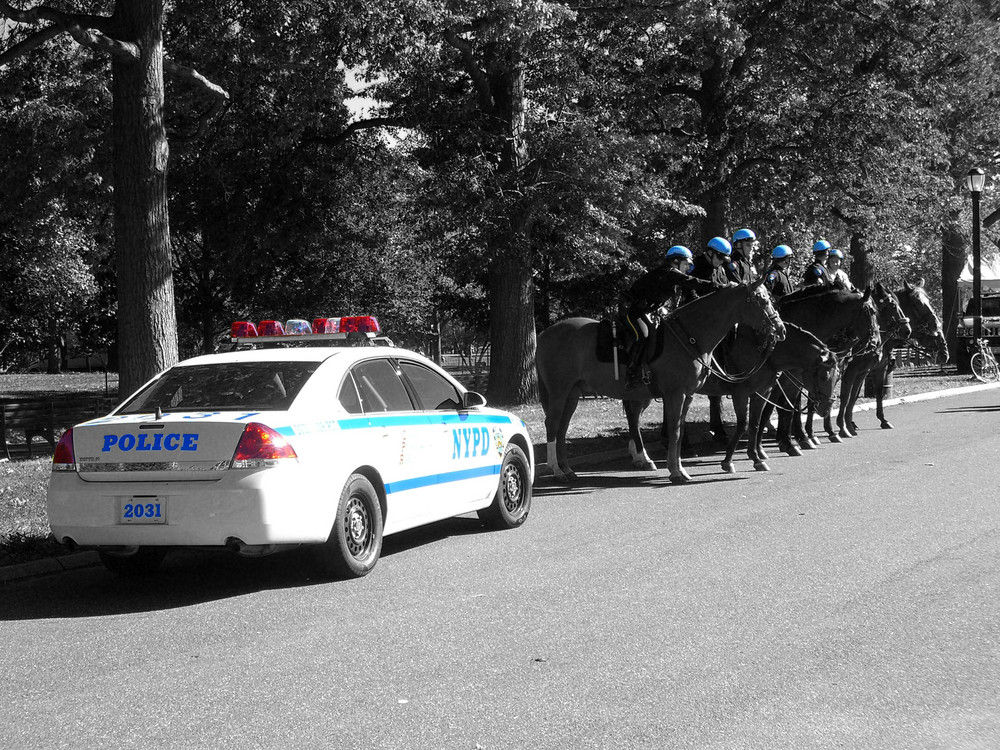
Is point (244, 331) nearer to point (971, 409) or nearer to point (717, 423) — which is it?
point (717, 423)

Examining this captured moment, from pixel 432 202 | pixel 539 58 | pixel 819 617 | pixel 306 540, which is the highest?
pixel 539 58

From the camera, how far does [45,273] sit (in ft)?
113

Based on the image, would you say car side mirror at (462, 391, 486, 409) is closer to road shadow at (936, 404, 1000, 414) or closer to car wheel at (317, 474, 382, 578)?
car wheel at (317, 474, 382, 578)

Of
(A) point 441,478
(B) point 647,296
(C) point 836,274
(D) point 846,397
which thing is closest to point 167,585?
(A) point 441,478

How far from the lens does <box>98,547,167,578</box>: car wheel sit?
8.69 metres

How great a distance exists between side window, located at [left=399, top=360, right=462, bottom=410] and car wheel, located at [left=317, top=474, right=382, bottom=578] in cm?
135

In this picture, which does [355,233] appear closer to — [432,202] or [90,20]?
[432,202]

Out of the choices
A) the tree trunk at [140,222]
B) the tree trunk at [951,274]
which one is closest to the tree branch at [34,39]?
the tree trunk at [140,222]

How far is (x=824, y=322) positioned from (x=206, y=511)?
36.7 feet

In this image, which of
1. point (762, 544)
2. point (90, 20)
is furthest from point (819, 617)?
point (90, 20)

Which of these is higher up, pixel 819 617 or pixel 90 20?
pixel 90 20

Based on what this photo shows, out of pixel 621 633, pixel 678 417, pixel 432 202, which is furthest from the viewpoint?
pixel 432 202

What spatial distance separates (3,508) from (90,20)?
19.9ft

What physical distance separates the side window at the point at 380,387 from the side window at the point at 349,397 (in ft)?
0.20
